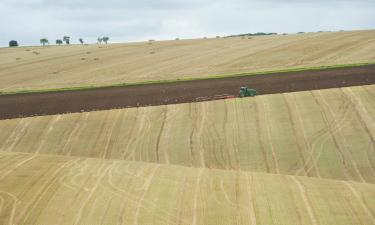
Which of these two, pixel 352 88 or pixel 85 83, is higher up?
pixel 352 88

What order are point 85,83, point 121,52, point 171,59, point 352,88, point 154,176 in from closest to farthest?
point 154,176 → point 352,88 → point 85,83 → point 171,59 → point 121,52

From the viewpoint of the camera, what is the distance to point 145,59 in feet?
223

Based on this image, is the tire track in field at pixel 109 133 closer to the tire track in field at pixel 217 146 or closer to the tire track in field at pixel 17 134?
the tire track in field at pixel 17 134

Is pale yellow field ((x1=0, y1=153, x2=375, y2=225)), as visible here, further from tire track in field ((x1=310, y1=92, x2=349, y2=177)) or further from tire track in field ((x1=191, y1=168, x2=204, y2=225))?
tire track in field ((x1=310, y1=92, x2=349, y2=177))

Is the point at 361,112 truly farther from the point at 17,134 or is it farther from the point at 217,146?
the point at 17,134

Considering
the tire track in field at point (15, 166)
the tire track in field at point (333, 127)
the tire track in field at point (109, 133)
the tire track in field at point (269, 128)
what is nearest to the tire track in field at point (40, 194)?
the tire track in field at point (15, 166)

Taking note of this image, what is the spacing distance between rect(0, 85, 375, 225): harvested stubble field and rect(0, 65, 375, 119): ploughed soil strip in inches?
110

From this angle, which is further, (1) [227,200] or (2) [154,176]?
(2) [154,176]

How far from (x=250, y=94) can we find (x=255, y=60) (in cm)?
2270

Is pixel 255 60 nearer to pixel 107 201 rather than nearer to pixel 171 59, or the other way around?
pixel 171 59

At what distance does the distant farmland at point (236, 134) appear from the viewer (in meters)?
25.2

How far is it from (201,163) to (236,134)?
4036mm

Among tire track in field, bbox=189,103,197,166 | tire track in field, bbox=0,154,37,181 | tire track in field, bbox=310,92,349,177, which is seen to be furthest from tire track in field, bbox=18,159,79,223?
tire track in field, bbox=310,92,349,177

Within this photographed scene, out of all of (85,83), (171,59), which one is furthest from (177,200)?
(171,59)
